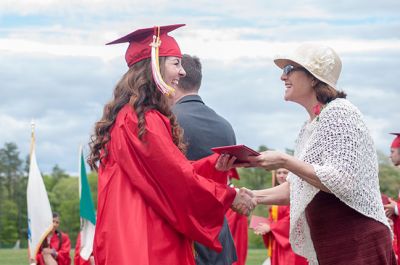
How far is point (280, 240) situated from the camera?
44.7 feet

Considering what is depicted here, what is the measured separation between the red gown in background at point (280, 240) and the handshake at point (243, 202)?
646cm

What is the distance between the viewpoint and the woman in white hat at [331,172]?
241 inches

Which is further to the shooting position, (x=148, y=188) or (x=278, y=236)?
(x=278, y=236)

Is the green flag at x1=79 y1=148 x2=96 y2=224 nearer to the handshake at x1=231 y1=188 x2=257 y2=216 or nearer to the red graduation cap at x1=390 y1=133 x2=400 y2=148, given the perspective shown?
the red graduation cap at x1=390 y1=133 x2=400 y2=148

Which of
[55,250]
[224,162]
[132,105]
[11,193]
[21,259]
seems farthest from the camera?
[11,193]

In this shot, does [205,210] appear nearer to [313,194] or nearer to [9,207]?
[313,194]

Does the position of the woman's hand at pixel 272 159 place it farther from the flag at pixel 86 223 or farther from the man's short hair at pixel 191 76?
the flag at pixel 86 223

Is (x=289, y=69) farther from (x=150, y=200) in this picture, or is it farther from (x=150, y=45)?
(x=150, y=200)

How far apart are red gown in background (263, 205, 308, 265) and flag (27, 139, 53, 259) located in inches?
205

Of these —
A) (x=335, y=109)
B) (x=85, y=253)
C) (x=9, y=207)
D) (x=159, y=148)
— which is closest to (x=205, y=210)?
(x=159, y=148)

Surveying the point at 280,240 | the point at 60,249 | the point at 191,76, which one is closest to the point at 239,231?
the point at 280,240

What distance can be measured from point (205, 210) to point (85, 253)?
11.6 metres

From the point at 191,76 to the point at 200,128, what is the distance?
0.53 m

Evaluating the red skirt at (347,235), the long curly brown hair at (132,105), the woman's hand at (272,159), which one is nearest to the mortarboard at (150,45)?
the long curly brown hair at (132,105)
